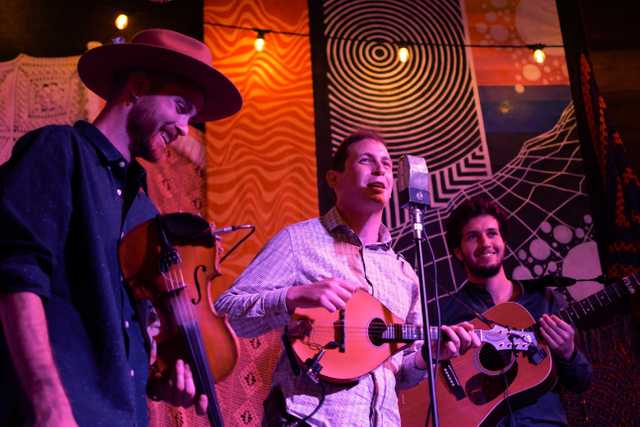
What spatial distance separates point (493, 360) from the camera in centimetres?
330

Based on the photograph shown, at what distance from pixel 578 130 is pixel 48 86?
3.87 meters

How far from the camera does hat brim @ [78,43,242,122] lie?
205 cm

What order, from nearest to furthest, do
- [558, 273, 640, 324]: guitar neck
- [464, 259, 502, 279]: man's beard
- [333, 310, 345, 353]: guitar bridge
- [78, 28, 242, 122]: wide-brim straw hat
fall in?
[78, 28, 242, 122]: wide-brim straw hat < [333, 310, 345, 353]: guitar bridge < [558, 273, 640, 324]: guitar neck < [464, 259, 502, 279]: man's beard

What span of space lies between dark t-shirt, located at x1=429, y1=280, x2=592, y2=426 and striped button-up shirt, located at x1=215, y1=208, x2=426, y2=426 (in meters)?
0.65

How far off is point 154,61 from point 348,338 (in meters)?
1.30

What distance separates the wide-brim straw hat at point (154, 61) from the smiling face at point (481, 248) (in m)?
A: 2.08

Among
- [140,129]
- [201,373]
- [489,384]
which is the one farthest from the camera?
[489,384]

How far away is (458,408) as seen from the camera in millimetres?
3236

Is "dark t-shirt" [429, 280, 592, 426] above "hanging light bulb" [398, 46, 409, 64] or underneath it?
underneath

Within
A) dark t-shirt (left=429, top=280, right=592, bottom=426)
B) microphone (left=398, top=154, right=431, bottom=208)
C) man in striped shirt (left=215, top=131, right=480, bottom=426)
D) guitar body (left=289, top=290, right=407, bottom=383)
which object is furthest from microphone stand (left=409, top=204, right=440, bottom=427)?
dark t-shirt (left=429, top=280, right=592, bottom=426)

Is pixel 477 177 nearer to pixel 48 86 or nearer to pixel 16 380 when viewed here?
pixel 48 86

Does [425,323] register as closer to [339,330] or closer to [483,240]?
[339,330]

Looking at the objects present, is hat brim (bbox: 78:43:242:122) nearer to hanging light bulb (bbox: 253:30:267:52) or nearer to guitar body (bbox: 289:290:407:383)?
guitar body (bbox: 289:290:407:383)

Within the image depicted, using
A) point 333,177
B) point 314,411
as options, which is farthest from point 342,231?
point 314,411
